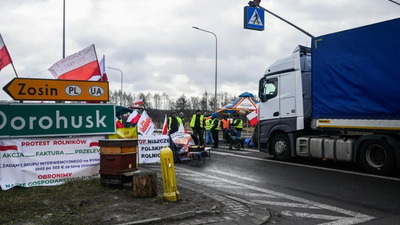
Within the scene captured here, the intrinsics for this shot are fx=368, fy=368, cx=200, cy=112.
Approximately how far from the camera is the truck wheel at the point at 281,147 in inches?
504

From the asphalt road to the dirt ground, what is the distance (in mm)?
1300

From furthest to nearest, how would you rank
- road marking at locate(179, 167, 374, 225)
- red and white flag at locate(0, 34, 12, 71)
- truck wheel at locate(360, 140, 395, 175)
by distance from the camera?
truck wheel at locate(360, 140, 395, 175)
red and white flag at locate(0, 34, 12, 71)
road marking at locate(179, 167, 374, 225)

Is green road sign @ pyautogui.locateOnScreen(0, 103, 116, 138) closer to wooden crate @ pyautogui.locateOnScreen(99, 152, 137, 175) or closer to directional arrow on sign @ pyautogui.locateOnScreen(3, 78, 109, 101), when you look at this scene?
directional arrow on sign @ pyautogui.locateOnScreen(3, 78, 109, 101)

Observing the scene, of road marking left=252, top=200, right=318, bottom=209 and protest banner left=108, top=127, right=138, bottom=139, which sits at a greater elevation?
protest banner left=108, top=127, right=138, bottom=139

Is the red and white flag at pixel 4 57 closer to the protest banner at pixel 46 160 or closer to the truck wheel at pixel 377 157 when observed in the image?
the protest banner at pixel 46 160

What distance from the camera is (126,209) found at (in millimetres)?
5883

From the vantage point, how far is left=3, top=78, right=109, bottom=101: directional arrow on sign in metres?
7.77

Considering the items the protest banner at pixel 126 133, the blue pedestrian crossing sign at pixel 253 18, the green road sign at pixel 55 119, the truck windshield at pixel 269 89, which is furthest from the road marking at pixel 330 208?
the blue pedestrian crossing sign at pixel 253 18

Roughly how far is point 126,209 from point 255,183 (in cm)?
407

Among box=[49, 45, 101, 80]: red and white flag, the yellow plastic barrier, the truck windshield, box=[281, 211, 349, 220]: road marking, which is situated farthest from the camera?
the truck windshield

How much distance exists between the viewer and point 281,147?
12984 millimetres

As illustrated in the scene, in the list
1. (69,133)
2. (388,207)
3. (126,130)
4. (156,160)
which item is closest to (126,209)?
(69,133)

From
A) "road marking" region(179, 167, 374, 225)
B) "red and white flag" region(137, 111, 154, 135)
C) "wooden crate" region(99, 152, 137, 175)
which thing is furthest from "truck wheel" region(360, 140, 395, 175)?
"red and white flag" region(137, 111, 154, 135)

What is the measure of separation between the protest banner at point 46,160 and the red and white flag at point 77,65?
10.3ft
